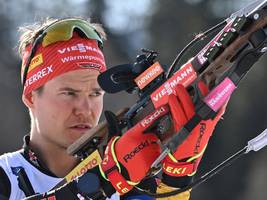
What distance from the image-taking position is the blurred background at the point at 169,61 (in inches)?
537

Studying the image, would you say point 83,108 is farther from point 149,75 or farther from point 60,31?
point 149,75

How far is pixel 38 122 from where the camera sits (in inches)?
152

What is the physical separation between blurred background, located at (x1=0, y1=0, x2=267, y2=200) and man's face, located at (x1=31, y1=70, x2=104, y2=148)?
8.65m

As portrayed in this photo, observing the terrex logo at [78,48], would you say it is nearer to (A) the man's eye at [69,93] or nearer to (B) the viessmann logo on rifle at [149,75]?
(A) the man's eye at [69,93]

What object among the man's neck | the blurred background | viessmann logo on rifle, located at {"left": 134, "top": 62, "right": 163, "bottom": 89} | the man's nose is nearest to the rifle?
viessmann logo on rifle, located at {"left": 134, "top": 62, "right": 163, "bottom": 89}

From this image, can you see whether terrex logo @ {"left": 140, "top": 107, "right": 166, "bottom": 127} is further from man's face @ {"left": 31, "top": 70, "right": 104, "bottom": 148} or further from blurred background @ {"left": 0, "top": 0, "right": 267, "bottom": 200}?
blurred background @ {"left": 0, "top": 0, "right": 267, "bottom": 200}

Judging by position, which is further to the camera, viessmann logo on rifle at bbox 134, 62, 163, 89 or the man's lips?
the man's lips

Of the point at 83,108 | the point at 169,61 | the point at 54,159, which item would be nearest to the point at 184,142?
the point at 83,108

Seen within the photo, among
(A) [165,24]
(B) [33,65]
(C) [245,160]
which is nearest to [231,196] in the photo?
(C) [245,160]

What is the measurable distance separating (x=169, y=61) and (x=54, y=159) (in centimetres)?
914

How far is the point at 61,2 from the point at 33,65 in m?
10.1

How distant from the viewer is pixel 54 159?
385 cm

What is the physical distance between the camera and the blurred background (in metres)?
13.6

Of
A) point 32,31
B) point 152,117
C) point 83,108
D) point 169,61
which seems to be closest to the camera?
point 152,117
